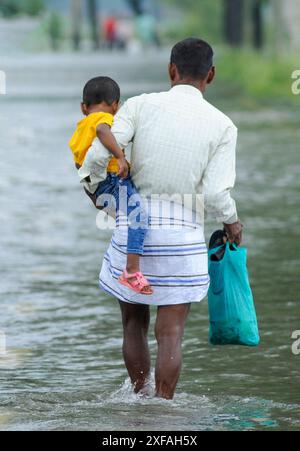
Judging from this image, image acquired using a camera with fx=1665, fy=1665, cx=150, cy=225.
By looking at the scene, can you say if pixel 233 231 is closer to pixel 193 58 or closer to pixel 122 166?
pixel 122 166

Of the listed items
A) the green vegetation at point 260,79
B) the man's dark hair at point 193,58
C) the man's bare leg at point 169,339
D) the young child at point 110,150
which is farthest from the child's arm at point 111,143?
the green vegetation at point 260,79

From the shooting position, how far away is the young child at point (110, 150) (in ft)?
22.8

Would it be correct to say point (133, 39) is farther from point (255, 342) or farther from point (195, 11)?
point (255, 342)

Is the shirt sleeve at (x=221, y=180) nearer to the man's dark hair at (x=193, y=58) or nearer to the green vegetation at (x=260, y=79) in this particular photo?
the man's dark hair at (x=193, y=58)

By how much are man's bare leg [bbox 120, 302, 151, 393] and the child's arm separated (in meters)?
0.67

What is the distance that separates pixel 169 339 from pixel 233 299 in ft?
1.25

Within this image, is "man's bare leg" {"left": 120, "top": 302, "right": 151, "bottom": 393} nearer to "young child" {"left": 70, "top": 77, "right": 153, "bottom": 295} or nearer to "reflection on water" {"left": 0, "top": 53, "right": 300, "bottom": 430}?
"reflection on water" {"left": 0, "top": 53, "right": 300, "bottom": 430}

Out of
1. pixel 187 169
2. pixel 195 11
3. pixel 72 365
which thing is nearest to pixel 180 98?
pixel 187 169

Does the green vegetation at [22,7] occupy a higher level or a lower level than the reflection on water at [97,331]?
higher

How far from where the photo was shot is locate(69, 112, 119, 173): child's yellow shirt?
7.04m

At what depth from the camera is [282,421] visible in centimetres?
708

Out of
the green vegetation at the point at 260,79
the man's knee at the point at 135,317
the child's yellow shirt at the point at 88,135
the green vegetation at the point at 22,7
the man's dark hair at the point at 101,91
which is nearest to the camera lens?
the child's yellow shirt at the point at 88,135

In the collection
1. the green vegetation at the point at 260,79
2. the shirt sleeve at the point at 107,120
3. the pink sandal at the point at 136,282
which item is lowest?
the pink sandal at the point at 136,282

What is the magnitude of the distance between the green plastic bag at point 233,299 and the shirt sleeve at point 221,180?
287 millimetres
